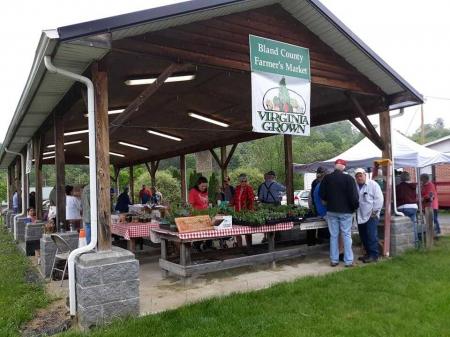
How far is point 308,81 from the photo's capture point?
256 inches

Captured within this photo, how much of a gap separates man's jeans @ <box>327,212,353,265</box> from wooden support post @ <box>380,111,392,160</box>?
1929 millimetres

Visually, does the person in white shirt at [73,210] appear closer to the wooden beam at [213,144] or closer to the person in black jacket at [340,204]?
the person in black jacket at [340,204]

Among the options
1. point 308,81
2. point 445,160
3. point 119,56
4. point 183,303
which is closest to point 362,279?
point 183,303

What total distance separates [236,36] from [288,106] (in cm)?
129

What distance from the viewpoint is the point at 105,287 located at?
437 centimetres

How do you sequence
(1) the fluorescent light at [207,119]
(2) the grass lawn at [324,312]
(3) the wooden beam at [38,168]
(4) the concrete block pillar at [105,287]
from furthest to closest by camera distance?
(1) the fluorescent light at [207,119] < (3) the wooden beam at [38,168] < (4) the concrete block pillar at [105,287] < (2) the grass lawn at [324,312]

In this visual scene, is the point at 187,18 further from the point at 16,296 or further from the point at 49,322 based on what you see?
the point at 16,296

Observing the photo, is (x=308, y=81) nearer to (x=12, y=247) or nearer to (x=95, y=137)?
(x=95, y=137)

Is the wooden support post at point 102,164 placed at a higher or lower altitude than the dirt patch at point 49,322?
higher

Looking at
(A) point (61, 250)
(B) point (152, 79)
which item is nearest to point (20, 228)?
Result: (A) point (61, 250)

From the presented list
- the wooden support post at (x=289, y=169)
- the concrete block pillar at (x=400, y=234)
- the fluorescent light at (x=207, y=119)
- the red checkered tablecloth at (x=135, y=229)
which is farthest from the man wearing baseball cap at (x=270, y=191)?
the fluorescent light at (x=207, y=119)

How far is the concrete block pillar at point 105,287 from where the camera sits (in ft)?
14.0

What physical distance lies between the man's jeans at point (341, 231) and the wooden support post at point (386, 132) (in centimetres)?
193

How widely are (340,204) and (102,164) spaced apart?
389cm
